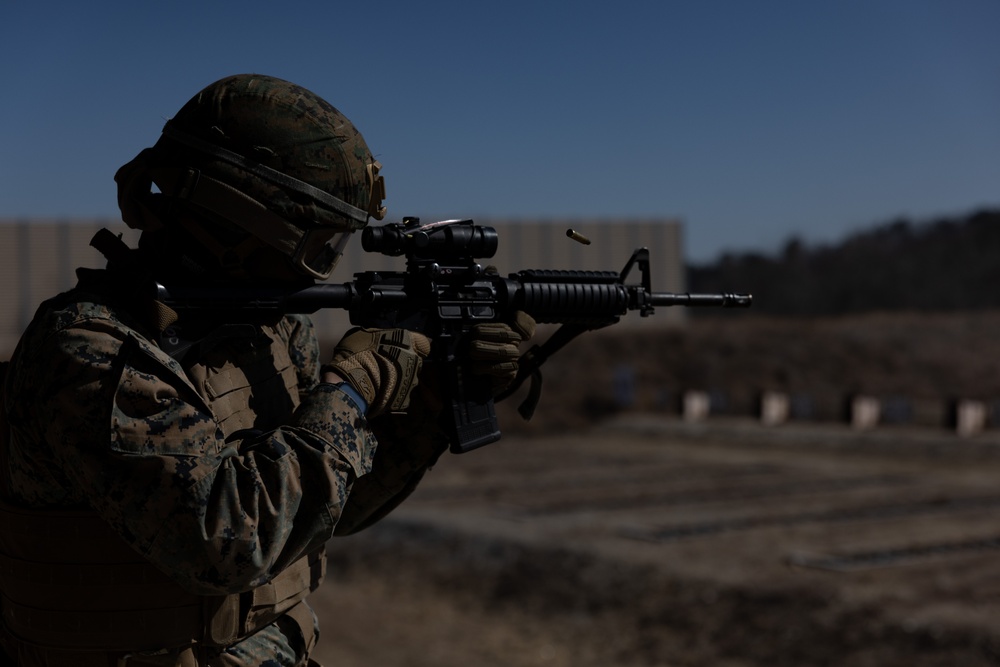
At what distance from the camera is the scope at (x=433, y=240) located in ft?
9.73

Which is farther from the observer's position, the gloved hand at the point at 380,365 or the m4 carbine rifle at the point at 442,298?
the m4 carbine rifle at the point at 442,298

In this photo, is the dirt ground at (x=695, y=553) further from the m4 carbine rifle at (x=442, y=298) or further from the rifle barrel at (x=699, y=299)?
the m4 carbine rifle at (x=442, y=298)

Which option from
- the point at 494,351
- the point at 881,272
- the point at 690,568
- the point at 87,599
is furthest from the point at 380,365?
the point at 881,272

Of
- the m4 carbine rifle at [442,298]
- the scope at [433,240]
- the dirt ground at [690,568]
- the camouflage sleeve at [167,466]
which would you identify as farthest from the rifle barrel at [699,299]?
the dirt ground at [690,568]

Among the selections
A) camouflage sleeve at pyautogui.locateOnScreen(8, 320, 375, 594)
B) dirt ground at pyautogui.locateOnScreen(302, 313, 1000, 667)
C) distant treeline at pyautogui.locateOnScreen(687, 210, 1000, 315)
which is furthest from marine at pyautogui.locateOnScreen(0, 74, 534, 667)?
distant treeline at pyautogui.locateOnScreen(687, 210, 1000, 315)

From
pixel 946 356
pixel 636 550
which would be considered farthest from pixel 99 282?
pixel 946 356

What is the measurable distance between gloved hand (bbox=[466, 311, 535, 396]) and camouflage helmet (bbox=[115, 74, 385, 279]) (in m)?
0.50

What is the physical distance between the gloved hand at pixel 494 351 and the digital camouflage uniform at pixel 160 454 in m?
0.51

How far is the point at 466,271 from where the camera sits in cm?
306

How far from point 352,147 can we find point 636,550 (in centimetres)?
1093

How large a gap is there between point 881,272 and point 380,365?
59146 mm

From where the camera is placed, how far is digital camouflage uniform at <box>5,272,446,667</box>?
7.13ft

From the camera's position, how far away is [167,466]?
7.14 feet

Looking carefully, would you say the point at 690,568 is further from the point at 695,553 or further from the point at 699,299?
the point at 699,299
